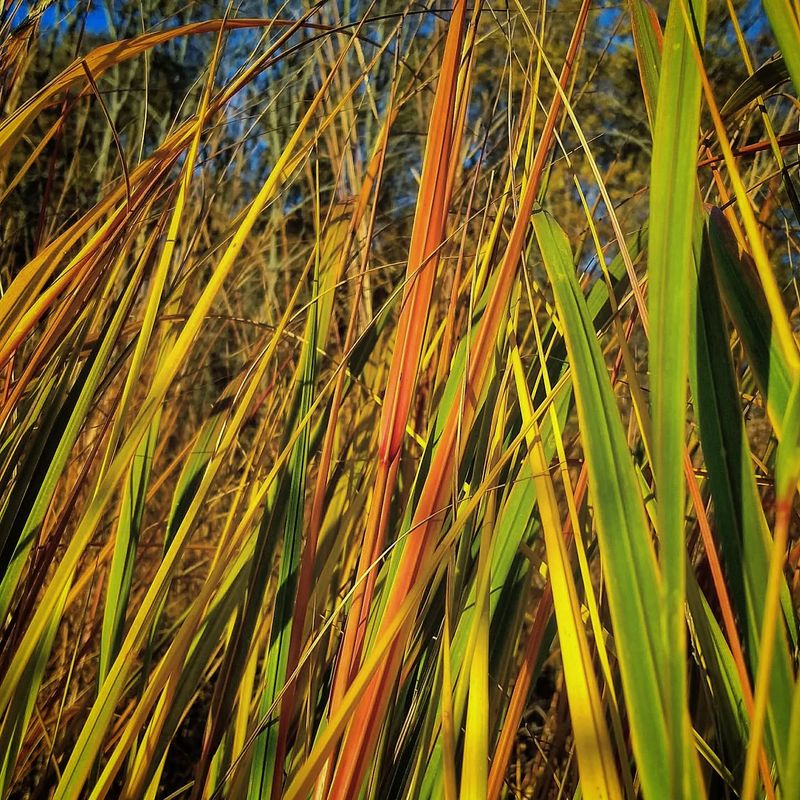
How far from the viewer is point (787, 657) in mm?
308

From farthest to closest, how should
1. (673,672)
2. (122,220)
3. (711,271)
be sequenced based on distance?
(122,220), (711,271), (673,672)

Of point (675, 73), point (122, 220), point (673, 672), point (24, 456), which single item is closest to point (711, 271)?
point (675, 73)

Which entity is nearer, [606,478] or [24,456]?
[606,478]

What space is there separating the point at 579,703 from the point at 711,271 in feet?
0.72

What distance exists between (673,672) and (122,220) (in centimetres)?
42

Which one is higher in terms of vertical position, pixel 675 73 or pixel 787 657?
pixel 675 73

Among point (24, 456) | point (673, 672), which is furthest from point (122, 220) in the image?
point (673, 672)

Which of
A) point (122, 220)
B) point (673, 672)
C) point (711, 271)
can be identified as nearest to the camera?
point (673, 672)

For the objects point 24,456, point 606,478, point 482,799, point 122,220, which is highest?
point 122,220

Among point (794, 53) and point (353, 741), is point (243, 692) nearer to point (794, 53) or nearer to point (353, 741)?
point (353, 741)

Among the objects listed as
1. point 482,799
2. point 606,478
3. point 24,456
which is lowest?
point 482,799

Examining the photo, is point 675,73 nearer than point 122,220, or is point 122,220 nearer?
point 675,73

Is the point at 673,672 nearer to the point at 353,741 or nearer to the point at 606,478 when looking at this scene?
the point at 606,478

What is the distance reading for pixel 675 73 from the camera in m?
0.32
